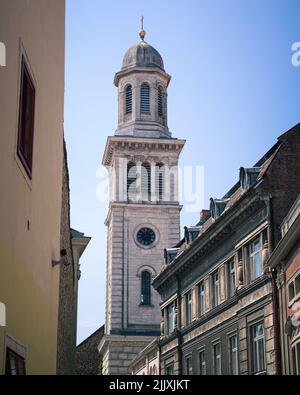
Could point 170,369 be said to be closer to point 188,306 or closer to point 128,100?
point 188,306

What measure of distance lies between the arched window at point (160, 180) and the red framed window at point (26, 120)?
65992 mm

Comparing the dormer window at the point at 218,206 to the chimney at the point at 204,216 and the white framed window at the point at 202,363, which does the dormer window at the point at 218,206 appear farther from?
the white framed window at the point at 202,363

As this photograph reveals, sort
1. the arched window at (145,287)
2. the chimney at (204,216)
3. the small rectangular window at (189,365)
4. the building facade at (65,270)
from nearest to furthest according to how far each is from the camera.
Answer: the building facade at (65,270) → the small rectangular window at (189,365) → the chimney at (204,216) → the arched window at (145,287)

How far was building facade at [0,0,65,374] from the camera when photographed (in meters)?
10.7

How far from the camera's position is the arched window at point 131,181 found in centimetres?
7850

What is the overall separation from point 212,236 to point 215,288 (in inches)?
109

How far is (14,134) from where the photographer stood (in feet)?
36.9

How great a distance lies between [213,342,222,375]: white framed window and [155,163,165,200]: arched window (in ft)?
128

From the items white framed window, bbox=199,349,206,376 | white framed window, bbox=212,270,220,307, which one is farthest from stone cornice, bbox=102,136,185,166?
white framed window, bbox=212,270,220,307

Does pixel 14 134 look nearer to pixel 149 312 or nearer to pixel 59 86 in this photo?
pixel 59 86

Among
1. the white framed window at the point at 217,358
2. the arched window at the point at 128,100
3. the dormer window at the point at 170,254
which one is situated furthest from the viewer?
the arched window at the point at 128,100

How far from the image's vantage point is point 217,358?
40188mm

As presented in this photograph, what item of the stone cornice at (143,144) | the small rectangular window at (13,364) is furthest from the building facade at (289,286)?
the stone cornice at (143,144)

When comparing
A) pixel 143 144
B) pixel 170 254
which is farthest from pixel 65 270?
pixel 143 144
